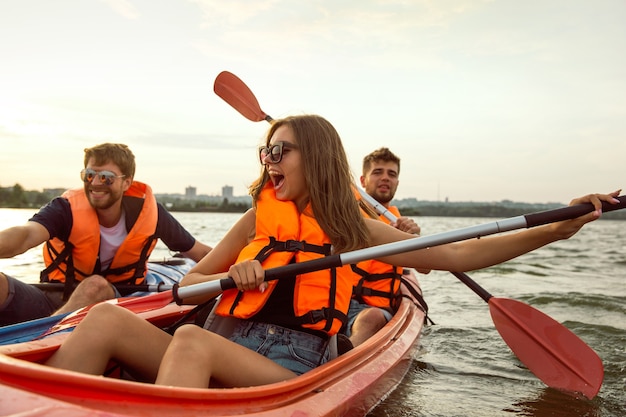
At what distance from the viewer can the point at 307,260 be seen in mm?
2488

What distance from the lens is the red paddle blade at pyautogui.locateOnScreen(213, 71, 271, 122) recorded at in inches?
205

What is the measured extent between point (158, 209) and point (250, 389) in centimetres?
291

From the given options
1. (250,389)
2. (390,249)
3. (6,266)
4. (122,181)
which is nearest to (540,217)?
(390,249)

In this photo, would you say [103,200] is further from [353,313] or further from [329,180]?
[329,180]

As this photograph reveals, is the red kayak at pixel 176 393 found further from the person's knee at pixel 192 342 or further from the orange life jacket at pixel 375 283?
the orange life jacket at pixel 375 283

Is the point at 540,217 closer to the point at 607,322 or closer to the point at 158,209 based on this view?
the point at 158,209

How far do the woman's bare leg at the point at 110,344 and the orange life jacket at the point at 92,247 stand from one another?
2.12m

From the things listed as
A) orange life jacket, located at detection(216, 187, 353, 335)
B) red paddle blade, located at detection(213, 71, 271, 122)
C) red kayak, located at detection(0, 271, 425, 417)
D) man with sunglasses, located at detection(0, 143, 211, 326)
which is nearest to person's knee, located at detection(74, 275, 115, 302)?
man with sunglasses, located at detection(0, 143, 211, 326)

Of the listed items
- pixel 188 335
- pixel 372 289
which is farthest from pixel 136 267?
pixel 188 335

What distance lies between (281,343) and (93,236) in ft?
7.72

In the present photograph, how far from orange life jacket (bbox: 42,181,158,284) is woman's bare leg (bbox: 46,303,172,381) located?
83.6 inches

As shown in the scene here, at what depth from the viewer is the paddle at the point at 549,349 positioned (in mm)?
3594

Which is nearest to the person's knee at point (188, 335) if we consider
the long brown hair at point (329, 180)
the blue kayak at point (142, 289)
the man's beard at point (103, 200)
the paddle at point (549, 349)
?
the long brown hair at point (329, 180)

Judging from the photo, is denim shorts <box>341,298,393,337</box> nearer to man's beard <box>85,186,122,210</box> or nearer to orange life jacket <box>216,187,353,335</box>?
orange life jacket <box>216,187,353,335</box>
